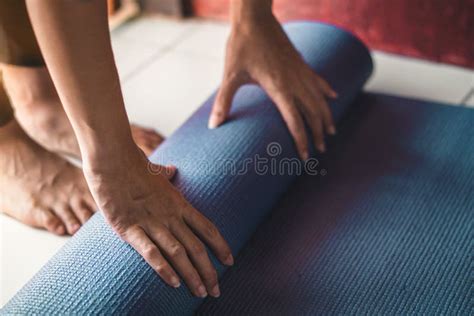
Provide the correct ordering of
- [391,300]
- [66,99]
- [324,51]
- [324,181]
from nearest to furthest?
[66,99], [391,300], [324,181], [324,51]

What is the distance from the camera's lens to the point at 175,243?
3.03 ft

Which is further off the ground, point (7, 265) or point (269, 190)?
point (269, 190)

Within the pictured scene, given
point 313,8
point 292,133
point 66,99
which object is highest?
point 66,99

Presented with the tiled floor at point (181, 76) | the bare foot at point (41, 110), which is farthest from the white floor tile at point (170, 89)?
the bare foot at point (41, 110)

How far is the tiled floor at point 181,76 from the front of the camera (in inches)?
65.5

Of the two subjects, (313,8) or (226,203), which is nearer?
(226,203)

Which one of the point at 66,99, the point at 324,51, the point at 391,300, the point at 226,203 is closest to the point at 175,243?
the point at 226,203

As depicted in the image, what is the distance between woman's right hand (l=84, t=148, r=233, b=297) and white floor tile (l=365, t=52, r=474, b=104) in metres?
0.95

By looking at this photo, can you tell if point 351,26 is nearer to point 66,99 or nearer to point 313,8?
point 313,8

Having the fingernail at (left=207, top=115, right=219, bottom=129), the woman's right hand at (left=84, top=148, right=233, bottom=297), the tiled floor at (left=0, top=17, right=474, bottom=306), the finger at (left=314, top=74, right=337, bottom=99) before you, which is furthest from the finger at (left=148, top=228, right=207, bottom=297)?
the finger at (left=314, top=74, right=337, bottom=99)

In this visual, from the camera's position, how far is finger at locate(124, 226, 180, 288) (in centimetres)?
92

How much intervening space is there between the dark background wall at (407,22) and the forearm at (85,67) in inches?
46.3

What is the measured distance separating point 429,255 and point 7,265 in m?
0.88

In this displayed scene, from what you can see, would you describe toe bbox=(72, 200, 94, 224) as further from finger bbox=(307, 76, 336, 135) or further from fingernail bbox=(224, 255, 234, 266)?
finger bbox=(307, 76, 336, 135)
